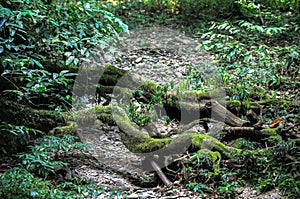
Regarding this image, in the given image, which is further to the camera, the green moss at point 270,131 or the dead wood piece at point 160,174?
the green moss at point 270,131

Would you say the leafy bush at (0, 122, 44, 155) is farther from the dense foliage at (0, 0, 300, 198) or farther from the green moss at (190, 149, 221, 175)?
the green moss at (190, 149, 221, 175)

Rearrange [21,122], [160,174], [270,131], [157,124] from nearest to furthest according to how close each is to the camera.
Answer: [160,174], [21,122], [270,131], [157,124]

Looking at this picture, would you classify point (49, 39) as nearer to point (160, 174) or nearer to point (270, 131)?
point (160, 174)

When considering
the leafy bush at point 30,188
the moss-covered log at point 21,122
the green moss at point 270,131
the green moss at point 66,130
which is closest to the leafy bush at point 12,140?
the moss-covered log at point 21,122

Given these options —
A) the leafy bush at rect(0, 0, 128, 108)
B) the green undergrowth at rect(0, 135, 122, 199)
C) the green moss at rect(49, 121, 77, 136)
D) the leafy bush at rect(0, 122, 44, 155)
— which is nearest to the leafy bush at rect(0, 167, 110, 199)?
the green undergrowth at rect(0, 135, 122, 199)

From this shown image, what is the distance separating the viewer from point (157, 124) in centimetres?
444

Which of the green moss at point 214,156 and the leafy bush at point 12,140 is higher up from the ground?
the leafy bush at point 12,140

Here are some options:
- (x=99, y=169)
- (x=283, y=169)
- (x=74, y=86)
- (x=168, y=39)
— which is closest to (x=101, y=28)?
(x=74, y=86)

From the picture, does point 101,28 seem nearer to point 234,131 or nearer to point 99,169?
point 99,169

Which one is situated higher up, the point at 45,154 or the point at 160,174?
the point at 45,154

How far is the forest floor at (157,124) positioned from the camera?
2980 mm

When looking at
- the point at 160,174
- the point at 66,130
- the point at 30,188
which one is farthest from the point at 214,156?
the point at 30,188

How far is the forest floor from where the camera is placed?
2.98 meters

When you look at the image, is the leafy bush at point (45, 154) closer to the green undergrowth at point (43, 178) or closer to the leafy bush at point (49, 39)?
the green undergrowth at point (43, 178)
